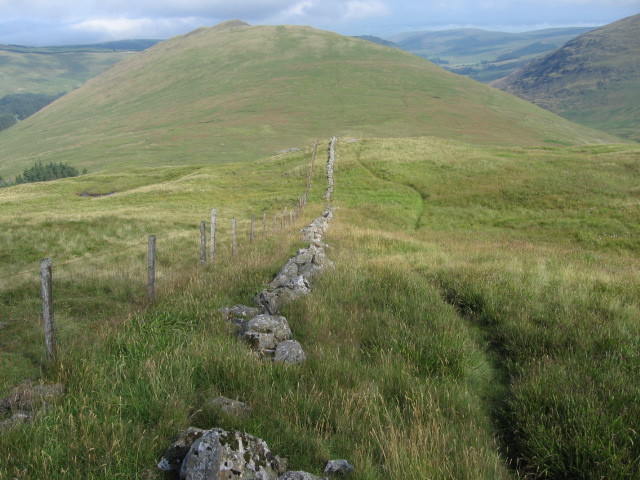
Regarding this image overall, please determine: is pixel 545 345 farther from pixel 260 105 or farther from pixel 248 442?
pixel 260 105

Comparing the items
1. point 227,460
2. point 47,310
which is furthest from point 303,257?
point 227,460

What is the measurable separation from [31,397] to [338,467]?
3440 millimetres

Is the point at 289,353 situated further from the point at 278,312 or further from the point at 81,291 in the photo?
the point at 81,291

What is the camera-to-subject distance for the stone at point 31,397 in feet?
14.5

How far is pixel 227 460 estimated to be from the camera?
3486 mm

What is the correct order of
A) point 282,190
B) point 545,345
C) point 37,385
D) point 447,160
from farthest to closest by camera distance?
point 447,160 < point 282,190 < point 545,345 < point 37,385

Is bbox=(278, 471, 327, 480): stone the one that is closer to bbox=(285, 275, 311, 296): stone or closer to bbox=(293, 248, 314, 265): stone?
bbox=(285, 275, 311, 296): stone

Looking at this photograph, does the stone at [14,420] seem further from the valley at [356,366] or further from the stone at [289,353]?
the stone at [289,353]

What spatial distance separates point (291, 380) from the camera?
5000 millimetres

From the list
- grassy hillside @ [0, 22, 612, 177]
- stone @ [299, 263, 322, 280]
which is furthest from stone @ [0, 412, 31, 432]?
grassy hillside @ [0, 22, 612, 177]

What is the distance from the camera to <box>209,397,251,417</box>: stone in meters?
4.30

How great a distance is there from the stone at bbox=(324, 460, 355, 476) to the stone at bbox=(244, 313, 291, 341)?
2803 mm

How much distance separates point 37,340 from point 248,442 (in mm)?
6441

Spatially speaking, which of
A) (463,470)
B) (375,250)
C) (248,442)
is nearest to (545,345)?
(463,470)
